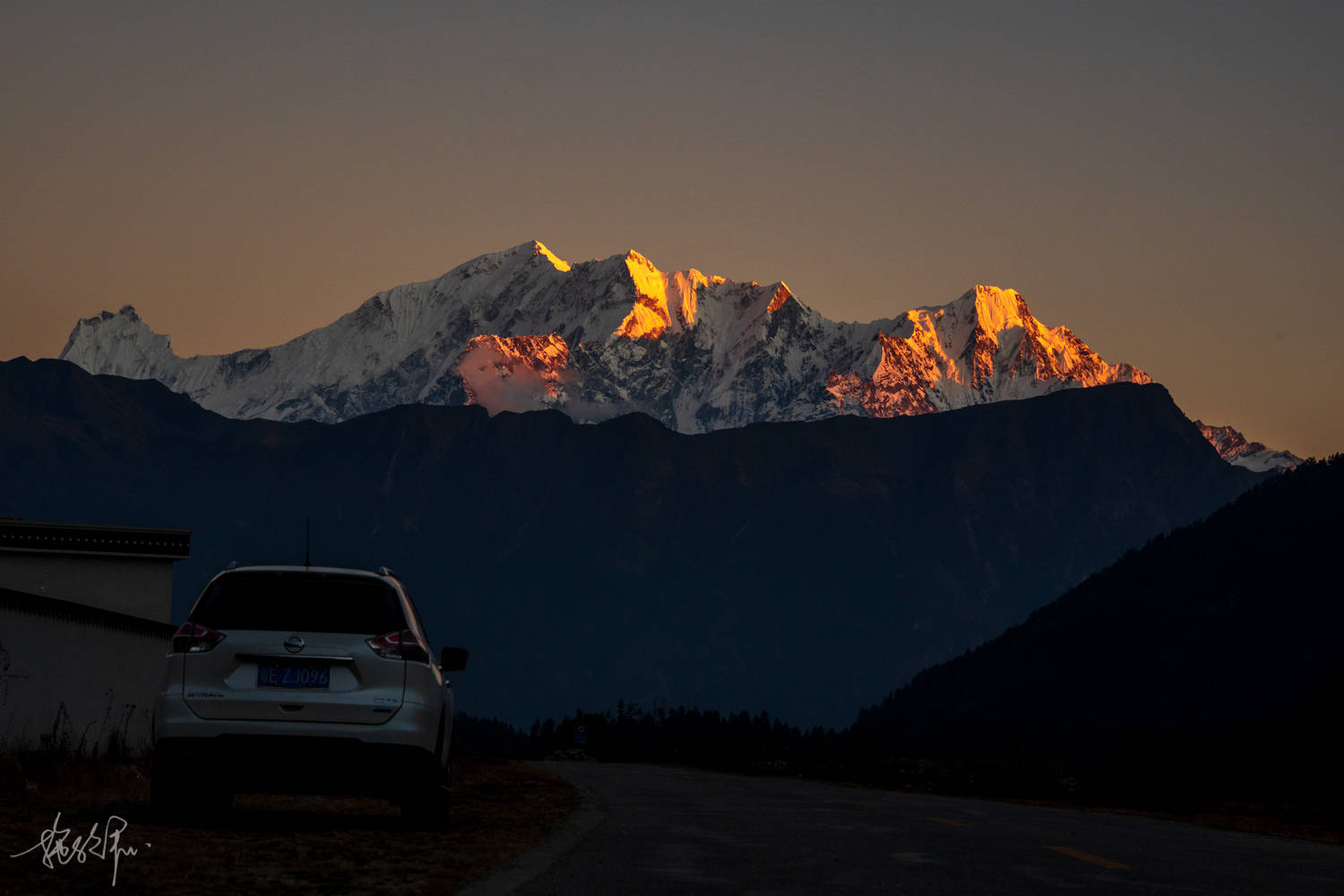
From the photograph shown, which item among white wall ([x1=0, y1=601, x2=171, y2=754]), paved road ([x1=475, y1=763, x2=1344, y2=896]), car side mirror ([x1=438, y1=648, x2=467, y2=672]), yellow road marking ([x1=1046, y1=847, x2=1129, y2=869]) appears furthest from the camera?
white wall ([x1=0, y1=601, x2=171, y2=754])

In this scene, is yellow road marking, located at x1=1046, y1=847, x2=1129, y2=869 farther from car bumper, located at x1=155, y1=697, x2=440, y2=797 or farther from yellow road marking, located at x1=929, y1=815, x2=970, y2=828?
car bumper, located at x1=155, y1=697, x2=440, y2=797

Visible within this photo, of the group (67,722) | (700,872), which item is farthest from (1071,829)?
(67,722)

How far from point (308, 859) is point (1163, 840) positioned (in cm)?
945

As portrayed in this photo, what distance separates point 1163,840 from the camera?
19.1m

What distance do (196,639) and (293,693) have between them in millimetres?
899

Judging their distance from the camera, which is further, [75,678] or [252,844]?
[75,678]

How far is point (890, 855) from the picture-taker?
15.7 m

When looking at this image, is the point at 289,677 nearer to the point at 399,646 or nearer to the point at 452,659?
the point at 399,646

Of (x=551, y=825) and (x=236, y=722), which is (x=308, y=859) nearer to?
(x=236, y=722)

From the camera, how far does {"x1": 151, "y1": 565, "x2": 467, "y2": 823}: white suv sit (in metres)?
14.7

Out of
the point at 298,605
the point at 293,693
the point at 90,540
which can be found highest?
the point at 90,540

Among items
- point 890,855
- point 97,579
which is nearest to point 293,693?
point 890,855

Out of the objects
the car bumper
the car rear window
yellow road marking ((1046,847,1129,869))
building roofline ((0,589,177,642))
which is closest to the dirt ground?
the car bumper

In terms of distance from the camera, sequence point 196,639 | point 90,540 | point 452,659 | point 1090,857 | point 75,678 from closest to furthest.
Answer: point 196,639, point 1090,857, point 452,659, point 75,678, point 90,540
